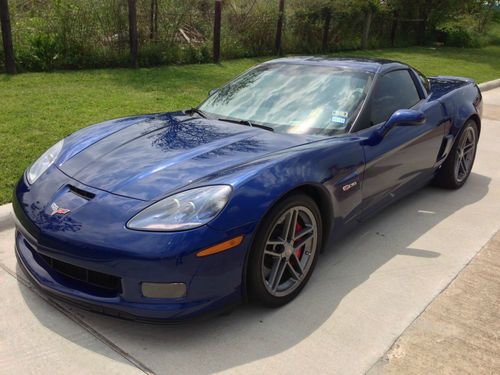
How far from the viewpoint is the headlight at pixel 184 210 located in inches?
95.2

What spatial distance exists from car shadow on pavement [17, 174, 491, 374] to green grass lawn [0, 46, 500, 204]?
2002mm

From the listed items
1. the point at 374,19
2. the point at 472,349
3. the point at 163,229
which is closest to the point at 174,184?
the point at 163,229

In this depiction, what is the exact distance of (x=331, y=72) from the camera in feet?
12.9

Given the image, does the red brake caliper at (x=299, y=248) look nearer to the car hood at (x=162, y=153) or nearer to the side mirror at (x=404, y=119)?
the car hood at (x=162, y=153)

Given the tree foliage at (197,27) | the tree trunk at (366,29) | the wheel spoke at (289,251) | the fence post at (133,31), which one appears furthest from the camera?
the tree trunk at (366,29)

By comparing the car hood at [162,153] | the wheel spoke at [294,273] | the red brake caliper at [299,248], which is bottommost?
the wheel spoke at [294,273]

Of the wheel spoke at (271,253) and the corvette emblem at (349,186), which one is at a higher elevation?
the corvette emblem at (349,186)

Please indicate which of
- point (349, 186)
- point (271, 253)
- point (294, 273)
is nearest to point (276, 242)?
point (271, 253)

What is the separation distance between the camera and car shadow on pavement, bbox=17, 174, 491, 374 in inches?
97.9

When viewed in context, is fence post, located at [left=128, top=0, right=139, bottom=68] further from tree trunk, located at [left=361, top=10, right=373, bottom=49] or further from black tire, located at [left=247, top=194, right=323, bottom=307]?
tree trunk, located at [left=361, top=10, right=373, bottom=49]

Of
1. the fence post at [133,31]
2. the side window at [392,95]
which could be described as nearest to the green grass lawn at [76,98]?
the fence post at [133,31]

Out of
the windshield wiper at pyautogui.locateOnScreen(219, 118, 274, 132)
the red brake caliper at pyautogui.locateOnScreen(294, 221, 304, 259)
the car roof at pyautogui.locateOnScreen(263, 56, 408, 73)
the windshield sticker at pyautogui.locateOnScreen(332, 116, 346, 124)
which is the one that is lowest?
the red brake caliper at pyautogui.locateOnScreen(294, 221, 304, 259)

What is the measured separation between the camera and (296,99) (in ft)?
12.1

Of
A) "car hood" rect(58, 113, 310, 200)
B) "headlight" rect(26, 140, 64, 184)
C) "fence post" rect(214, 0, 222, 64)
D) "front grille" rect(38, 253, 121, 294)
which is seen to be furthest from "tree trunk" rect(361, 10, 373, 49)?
"front grille" rect(38, 253, 121, 294)
